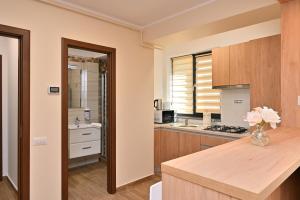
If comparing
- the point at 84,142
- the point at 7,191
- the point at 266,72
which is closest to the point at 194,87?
the point at 266,72

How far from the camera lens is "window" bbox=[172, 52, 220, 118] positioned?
13.1 feet

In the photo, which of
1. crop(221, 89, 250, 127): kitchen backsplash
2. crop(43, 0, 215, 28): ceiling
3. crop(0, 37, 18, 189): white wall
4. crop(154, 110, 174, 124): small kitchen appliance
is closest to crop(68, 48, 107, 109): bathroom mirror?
crop(0, 37, 18, 189): white wall

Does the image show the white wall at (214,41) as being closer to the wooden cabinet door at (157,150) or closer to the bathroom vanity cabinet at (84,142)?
the wooden cabinet door at (157,150)

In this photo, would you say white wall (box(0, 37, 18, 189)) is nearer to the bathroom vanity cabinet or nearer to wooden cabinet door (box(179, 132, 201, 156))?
the bathroom vanity cabinet

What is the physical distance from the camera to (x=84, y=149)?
403 centimetres

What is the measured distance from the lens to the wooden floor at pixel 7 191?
9.41 feet

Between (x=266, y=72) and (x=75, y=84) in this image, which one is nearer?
(x=266, y=72)

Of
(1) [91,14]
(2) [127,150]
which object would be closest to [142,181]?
(2) [127,150]

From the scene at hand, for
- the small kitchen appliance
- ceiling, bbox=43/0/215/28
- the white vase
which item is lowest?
the small kitchen appliance

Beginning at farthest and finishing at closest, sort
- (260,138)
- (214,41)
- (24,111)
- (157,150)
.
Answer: (214,41), (157,150), (24,111), (260,138)

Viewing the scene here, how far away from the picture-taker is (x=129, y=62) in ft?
10.4

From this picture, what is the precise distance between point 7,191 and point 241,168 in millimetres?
3449

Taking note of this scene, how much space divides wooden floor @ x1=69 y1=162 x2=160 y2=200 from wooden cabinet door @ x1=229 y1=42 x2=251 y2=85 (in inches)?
83.1

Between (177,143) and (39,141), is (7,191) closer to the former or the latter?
(39,141)
